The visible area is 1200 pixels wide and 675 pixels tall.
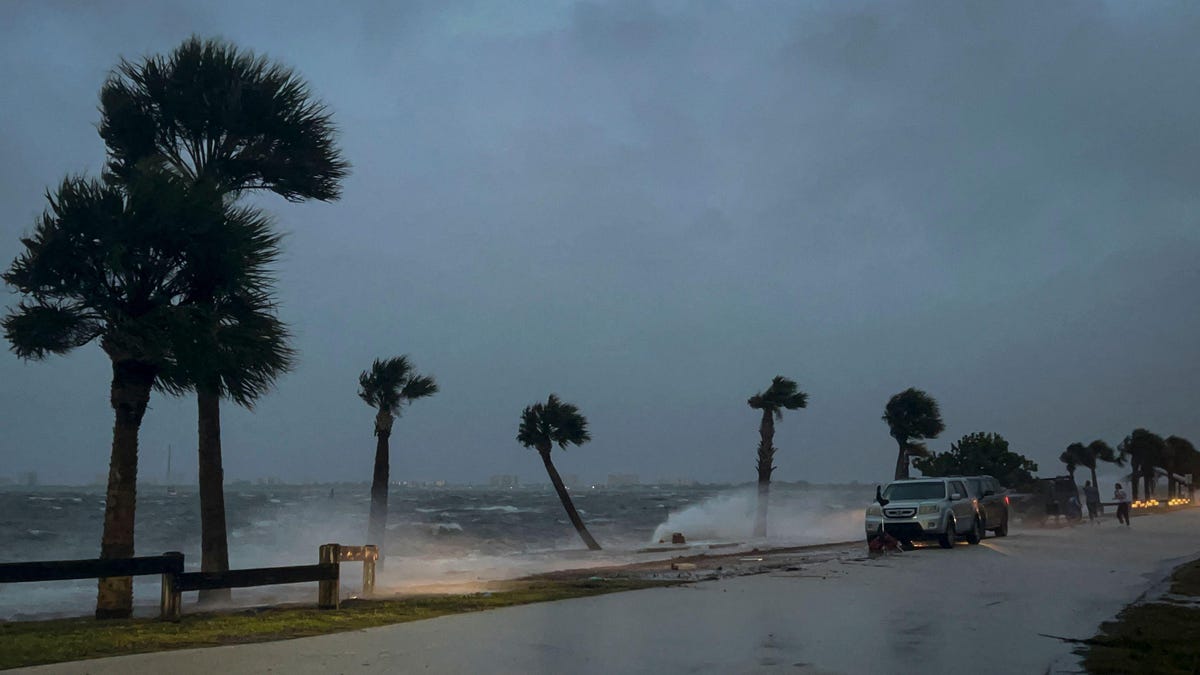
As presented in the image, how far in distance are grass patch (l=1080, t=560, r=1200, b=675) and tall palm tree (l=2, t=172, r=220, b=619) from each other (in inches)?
536

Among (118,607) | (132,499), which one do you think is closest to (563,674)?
(118,607)

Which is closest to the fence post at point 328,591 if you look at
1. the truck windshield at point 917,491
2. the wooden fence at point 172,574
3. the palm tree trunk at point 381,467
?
the wooden fence at point 172,574

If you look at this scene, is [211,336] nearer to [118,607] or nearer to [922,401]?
[118,607]

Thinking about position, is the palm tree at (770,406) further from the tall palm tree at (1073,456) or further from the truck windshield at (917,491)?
the tall palm tree at (1073,456)

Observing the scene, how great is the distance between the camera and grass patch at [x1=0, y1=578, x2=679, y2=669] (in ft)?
35.1

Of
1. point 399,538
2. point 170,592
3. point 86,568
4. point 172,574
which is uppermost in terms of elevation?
point 86,568

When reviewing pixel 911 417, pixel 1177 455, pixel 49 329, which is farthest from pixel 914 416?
pixel 1177 455

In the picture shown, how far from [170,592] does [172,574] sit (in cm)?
24

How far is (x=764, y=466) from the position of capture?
166 ft


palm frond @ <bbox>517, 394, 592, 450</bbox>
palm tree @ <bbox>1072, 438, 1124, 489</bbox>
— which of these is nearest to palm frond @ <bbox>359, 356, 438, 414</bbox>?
palm frond @ <bbox>517, 394, 592, 450</bbox>

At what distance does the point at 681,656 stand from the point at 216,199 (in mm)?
11641

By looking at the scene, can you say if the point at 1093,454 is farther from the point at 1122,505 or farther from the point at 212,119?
the point at 212,119

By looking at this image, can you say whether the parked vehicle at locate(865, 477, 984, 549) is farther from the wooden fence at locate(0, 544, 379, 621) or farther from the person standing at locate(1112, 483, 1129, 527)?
the wooden fence at locate(0, 544, 379, 621)

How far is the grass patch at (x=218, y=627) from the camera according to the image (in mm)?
10711
